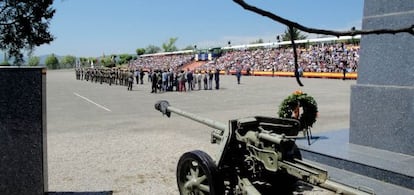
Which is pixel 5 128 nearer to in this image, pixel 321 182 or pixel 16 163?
pixel 16 163

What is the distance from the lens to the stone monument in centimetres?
641

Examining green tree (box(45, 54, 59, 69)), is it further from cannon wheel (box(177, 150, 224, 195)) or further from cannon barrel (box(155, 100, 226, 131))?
cannon wheel (box(177, 150, 224, 195))

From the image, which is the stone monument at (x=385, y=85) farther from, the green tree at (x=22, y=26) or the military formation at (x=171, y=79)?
the military formation at (x=171, y=79)

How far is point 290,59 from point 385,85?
1704 inches

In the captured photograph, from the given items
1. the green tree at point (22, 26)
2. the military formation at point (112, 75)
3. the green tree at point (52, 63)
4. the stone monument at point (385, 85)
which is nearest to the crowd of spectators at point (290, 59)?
the military formation at point (112, 75)

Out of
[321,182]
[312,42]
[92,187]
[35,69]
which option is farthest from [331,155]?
[312,42]

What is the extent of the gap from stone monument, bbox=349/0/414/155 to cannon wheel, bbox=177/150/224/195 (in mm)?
3353

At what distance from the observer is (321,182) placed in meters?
3.59

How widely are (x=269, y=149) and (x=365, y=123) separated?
3567 millimetres

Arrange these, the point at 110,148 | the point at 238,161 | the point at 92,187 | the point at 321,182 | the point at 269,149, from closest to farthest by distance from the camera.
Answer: the point at 321,182 → the point at 269,149 → the point at 238,161 → the point at 92,187 → the point at 110,148

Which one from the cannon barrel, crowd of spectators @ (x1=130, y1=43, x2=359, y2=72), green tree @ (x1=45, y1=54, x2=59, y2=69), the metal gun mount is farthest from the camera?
green tree @ (x1=45, y1=54, x2=59, y2=69)

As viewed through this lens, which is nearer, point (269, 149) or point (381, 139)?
point (269, 149)

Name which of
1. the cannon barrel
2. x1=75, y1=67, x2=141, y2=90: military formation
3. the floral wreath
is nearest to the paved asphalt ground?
the cannon barrel

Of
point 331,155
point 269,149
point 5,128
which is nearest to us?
point 269,149
